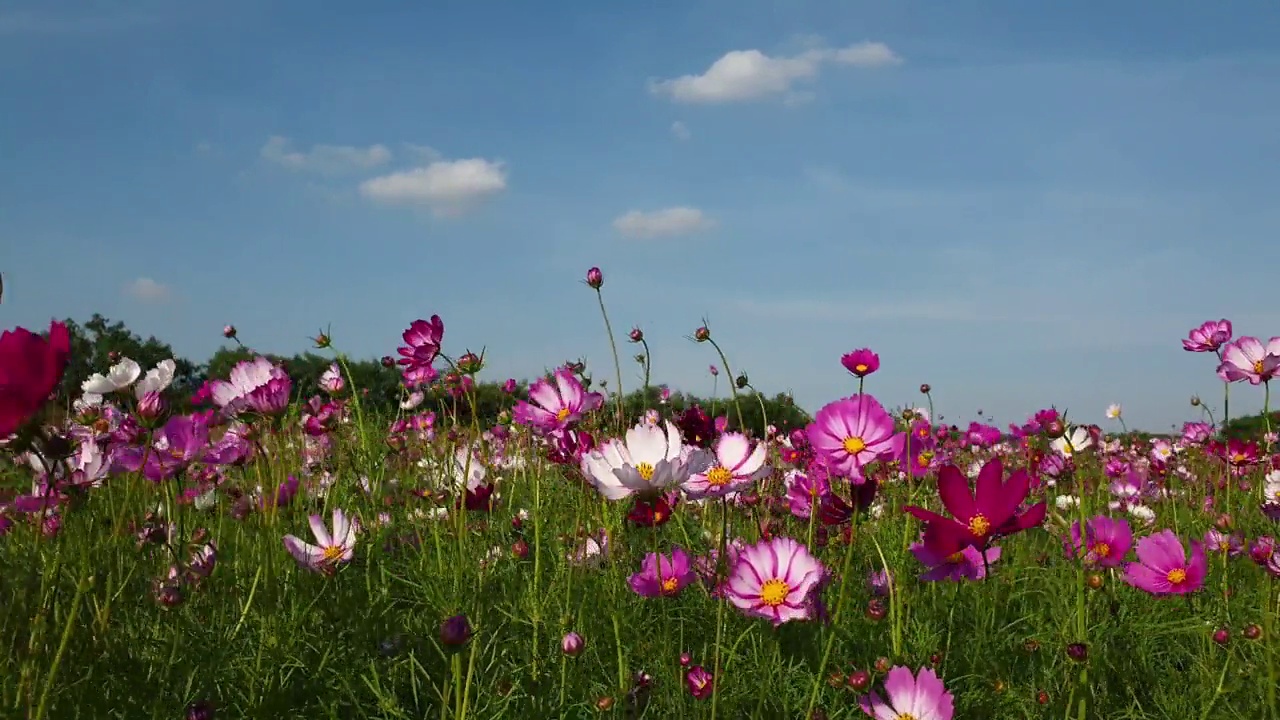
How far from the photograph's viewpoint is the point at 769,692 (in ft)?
6.09

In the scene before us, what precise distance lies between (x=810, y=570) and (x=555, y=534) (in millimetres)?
1429

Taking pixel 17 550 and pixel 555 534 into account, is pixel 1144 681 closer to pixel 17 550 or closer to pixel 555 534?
pixel 555 534

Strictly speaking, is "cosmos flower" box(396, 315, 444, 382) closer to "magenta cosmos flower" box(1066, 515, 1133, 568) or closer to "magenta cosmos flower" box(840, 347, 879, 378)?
"magenta cosmos flower" box(840, 347, 879, 378)

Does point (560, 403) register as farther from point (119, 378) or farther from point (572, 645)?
point (119, 378)

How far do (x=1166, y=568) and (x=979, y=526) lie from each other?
2.24 ft

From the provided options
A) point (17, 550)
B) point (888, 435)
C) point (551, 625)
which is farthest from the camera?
point (17, 550)

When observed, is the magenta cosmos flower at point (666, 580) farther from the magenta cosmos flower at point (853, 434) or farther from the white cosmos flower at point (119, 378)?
the white cosmos flower at point (119, 378)

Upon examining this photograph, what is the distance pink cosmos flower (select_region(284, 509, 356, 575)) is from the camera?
6.61ft

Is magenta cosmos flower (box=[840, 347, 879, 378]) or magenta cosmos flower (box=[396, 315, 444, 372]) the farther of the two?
magenta cosmos flower (box=[396, 315, 444, 372])

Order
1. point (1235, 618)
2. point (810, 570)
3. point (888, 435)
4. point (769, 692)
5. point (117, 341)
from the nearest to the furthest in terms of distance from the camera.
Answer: point (810, 570) < point (888, 435) < point (769, 692) < point (1235, 618) < point (117, 341)

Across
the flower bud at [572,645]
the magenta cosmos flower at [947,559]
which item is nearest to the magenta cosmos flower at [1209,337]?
the magenta cosmos flower at [947,559]

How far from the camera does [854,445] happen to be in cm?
176

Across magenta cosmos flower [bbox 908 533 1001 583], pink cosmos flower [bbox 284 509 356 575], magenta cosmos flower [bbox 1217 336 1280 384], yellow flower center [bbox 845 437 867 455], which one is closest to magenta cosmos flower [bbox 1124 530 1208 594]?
magenta cosmos flower [bbox 908 533 1001 583]

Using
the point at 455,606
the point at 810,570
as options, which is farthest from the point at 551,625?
the point at 810,570
